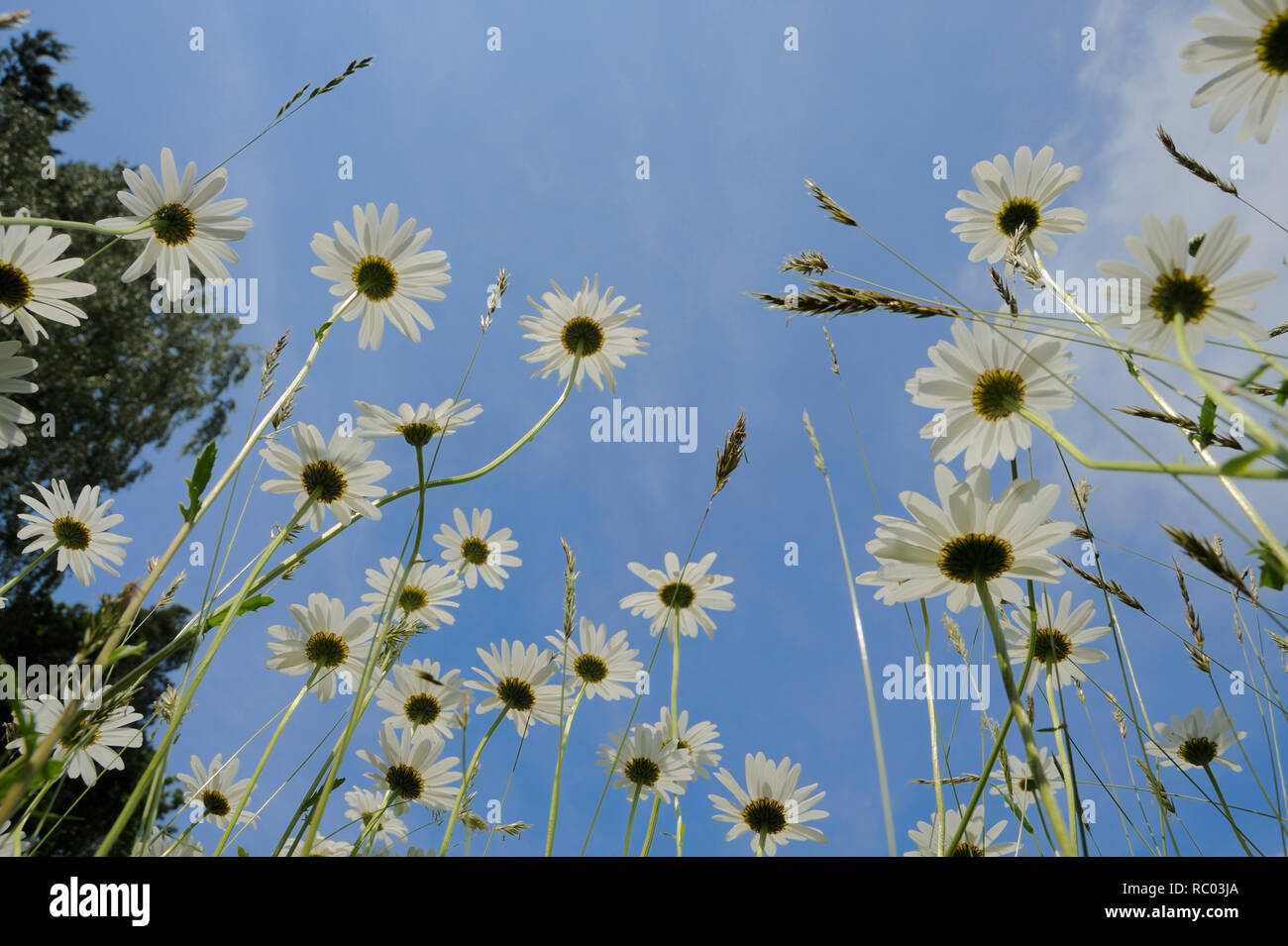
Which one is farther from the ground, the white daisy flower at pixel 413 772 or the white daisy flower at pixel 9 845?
the white daisy flower at pixel 413 772

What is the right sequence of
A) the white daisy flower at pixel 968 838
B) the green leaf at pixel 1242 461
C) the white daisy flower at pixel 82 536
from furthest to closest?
the white daisy flower at pixel 82 536
the white daisy flower at pixel 968 838
the green leaf at pixel 1242 461

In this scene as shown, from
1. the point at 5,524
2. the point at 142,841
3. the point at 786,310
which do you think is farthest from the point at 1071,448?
the point at 5,524

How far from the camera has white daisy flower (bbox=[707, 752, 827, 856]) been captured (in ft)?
5.36

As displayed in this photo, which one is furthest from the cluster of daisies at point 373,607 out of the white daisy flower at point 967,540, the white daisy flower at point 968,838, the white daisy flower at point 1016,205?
the white daisy flower at point 1016,205

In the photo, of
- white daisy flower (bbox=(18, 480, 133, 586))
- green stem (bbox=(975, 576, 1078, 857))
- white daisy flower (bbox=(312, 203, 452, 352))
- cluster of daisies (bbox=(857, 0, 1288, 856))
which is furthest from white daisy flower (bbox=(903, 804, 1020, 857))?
white daisy flower (bbox=(18, 480, 133, 586))

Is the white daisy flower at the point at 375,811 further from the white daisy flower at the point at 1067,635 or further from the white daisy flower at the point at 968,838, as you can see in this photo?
the white daisy flower at the point at 1067,635

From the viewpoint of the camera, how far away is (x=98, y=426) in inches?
386

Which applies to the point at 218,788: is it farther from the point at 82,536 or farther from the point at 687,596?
the point at 687,596

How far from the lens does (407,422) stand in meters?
1.53

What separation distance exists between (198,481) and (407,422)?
2.30ft

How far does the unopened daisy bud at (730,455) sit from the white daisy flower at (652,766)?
1.99 ft

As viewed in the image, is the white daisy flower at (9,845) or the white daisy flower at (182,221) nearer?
the white daisy flower at (9,845)

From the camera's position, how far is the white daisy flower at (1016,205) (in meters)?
1.56
